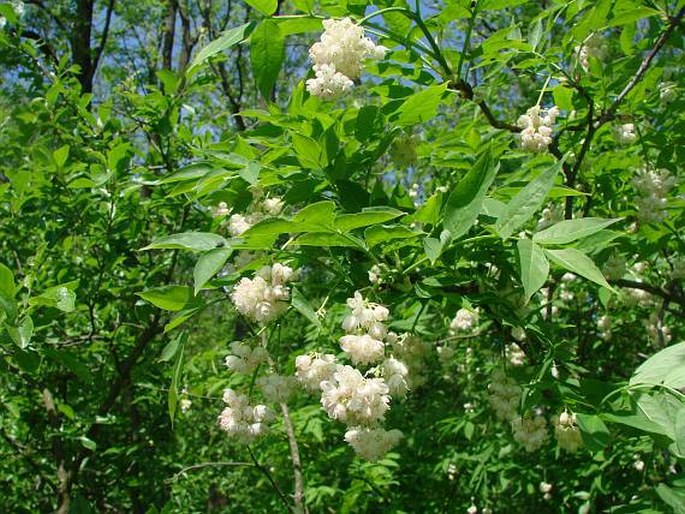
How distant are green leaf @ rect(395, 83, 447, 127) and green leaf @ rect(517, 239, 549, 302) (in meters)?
Result: 0.46

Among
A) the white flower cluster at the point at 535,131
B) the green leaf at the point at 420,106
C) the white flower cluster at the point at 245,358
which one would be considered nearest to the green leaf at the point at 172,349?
the white flower cluster at the point at 245,358

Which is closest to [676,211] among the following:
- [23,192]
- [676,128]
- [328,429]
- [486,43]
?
[676,128]

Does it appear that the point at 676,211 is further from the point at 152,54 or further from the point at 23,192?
the point at 152,54

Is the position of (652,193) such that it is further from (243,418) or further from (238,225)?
(243,418)

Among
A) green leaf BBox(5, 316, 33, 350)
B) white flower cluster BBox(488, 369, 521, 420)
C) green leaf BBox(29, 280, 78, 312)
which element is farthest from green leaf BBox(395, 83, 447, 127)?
green leaf BBox(5, 316, 33, 350)

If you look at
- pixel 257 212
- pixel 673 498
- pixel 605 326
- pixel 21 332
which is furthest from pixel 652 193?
pixel 605 326

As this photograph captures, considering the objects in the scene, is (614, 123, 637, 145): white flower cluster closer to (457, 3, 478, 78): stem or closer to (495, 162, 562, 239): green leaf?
(457, 3, 478, 78): stem

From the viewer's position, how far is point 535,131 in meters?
2.28

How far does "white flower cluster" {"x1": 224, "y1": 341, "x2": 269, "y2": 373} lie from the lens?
1.68 meters

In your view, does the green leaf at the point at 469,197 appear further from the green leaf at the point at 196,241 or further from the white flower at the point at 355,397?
the green leaf at the point at 196,241

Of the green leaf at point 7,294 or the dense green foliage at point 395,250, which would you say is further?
the green leaf at point 7,294

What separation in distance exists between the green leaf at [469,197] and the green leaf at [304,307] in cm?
35

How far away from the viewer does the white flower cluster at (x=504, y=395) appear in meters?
2.09

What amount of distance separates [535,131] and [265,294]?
1.22 metres
